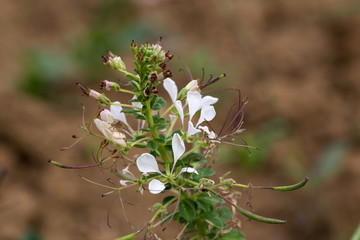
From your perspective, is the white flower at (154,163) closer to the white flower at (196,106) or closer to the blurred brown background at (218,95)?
the white flower at (196,106)

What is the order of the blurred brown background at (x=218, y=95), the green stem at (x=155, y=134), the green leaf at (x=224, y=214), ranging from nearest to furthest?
the green stem at (x=155, y=134) → the green leaf at (x=224, y=214) → the blurred brown background at (x=218, y=95)

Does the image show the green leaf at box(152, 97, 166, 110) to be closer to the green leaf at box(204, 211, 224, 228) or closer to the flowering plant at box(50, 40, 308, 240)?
the flowering plant at box(50, 40, 308, 240)

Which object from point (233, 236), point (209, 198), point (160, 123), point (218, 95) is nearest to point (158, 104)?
point (160, 123)

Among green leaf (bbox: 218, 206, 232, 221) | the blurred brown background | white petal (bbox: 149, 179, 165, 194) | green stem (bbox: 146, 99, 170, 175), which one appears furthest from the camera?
the blurred brown background


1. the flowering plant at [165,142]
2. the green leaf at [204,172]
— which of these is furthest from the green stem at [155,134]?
the green leaf at [204,172]

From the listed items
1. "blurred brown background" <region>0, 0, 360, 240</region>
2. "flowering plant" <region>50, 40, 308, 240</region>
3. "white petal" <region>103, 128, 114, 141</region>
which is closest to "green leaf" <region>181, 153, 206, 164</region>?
"flowering plant" <region>50, 40, 308, 240</region>

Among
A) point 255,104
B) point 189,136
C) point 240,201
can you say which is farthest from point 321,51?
point 189,136

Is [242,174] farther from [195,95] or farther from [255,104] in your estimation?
[195,95]
